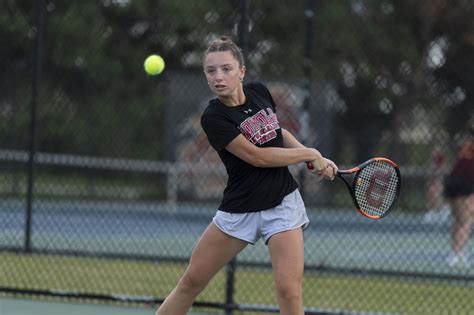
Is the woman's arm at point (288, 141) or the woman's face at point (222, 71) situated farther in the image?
the woman's arm at point (288, 141)

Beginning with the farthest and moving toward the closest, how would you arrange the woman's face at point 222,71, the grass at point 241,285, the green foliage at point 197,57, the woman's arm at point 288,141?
the green foliage at point 197,57 → the grass at point 241,285 → the woman's arm at point 288,141 → the woman's face at point 222,71

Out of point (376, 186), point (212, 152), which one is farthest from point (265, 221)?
point (212, 152)

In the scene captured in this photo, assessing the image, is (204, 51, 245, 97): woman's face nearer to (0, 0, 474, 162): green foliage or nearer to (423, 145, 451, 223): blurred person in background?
(0, 0, 474, 162): green foliage

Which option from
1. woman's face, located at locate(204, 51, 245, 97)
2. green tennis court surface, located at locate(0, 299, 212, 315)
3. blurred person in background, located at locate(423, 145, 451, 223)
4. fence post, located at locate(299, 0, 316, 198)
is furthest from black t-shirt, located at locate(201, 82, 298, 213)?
blurred person in background, located at locate(423, 145, 451, 223)

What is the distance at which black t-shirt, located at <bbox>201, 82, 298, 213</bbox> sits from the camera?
4.83 meters

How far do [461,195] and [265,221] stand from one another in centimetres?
373

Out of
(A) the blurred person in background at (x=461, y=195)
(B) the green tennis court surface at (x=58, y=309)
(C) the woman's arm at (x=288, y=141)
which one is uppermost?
(A) the blurred person in background at (x=461, y=195)

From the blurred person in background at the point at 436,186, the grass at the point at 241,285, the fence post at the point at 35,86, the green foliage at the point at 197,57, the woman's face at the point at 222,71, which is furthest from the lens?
the blurred person in background at the point at 436,186

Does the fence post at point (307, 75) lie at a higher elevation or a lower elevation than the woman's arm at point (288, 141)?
higher

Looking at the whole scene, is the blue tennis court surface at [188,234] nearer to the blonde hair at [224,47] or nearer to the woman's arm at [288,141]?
the woman's arm at [288,141]

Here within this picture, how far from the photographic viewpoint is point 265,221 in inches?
192

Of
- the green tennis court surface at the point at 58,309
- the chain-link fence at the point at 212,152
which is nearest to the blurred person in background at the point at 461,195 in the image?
the chain-link fence at the point at 212,152

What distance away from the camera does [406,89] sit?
24.5 feet

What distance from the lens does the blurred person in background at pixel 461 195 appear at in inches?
300
